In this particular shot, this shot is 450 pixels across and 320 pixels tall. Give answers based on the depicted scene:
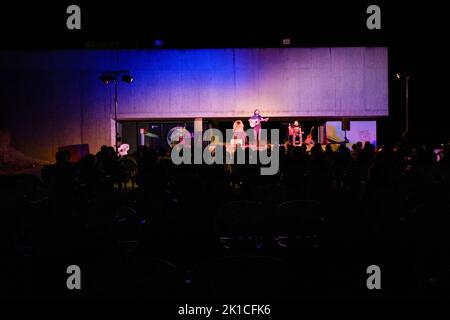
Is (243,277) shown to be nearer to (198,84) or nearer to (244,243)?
(244,243)

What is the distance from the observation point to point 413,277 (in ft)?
14.6

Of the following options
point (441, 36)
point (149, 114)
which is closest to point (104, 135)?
point (149, 114)

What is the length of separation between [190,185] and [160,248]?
1522 mm

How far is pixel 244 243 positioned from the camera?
468cm

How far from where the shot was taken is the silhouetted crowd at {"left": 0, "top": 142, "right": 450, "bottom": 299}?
248 cm

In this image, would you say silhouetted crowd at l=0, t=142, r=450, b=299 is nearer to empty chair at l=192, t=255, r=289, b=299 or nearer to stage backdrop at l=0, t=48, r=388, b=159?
empty chair at l=192, t=255, r=289, b=299

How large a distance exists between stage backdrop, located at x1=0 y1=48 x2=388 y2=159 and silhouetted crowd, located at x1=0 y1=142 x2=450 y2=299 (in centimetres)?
1595

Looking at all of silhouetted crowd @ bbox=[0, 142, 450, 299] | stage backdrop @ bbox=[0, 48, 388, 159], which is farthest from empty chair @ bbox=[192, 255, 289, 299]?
stage backdrop @ bbox=[0, 48, 388, 159]

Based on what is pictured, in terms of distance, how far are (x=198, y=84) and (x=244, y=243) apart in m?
18.2

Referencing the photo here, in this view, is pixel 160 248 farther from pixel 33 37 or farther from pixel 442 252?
pixel 33 37

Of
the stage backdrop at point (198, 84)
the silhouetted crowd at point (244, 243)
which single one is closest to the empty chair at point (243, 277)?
the silhouetted crowd at point (244, 243)

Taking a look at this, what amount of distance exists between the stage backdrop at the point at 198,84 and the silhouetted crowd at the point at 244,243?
1595 cm

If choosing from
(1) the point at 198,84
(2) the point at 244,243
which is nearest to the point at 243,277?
(2) the point at 244,243

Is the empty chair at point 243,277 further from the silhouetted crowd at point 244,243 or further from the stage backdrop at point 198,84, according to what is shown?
the stage backdrop at point 198,84
